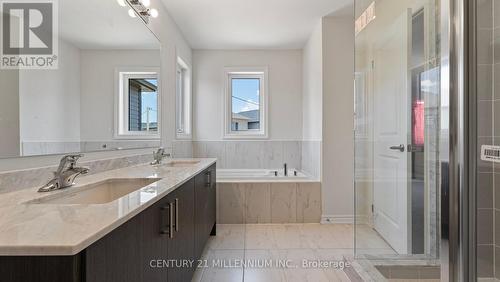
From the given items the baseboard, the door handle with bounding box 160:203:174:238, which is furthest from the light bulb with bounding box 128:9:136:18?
the baseboard

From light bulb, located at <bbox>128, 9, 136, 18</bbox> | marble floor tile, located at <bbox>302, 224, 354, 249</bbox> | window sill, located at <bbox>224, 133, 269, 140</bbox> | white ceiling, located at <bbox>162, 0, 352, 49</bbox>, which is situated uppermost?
white ceiling, located at <bbox>162, 0, 352, 49</bbox>

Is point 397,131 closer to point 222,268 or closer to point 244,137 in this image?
point 222,268

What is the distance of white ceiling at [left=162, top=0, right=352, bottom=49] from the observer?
3105 mm

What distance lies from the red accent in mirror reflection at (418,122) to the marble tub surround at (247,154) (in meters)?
2.40

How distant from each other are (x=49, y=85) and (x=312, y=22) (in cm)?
304

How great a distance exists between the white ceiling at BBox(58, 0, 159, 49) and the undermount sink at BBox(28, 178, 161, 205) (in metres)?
0.78

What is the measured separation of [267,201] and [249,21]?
2.15 metres

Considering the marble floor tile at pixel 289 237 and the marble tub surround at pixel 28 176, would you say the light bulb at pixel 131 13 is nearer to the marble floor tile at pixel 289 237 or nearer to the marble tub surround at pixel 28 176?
the marble tub surround at pixel 28 176

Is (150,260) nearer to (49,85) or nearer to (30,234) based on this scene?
(30,234)

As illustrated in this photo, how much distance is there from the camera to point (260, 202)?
344 cm

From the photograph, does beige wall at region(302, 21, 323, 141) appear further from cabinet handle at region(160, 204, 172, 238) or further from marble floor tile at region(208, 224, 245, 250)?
cabinet handle at region(160, 204, 172, 238)

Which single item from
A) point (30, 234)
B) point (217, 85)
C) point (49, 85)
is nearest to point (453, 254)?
point (30, 234)

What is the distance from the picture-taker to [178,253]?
5.03 ft

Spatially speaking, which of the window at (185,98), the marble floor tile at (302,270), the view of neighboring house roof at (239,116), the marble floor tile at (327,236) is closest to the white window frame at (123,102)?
the marble floor tile at (302,270)
